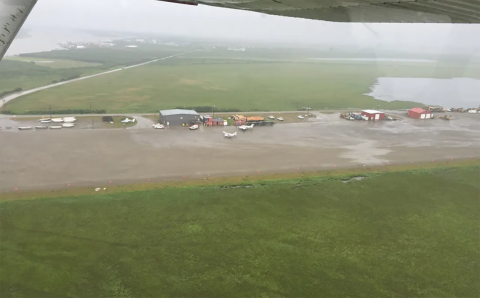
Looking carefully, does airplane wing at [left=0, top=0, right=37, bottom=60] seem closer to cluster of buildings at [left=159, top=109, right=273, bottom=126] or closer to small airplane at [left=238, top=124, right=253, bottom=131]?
small airplane at [left=238, top=124, right=253, bottom=131]

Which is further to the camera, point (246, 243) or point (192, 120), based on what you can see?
point (192, 120)

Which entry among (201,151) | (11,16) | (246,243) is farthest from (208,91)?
(11,16)

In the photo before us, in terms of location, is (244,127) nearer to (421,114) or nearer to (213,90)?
(213,90)

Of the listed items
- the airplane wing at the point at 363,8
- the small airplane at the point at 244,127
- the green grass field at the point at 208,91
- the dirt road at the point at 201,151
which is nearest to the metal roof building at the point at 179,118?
the dirt road at the point at 201,151

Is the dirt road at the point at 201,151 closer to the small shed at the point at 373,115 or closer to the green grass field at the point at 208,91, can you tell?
the small shed at the point at 373,115

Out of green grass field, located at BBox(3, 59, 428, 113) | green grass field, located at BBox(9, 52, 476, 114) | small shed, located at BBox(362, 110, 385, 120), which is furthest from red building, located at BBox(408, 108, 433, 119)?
green grass field, located at BBox(3, 59, 428, 113)

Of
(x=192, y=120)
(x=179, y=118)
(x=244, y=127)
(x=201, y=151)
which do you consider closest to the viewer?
(x=201, y=151)

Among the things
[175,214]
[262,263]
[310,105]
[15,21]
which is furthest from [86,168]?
[310,105]
